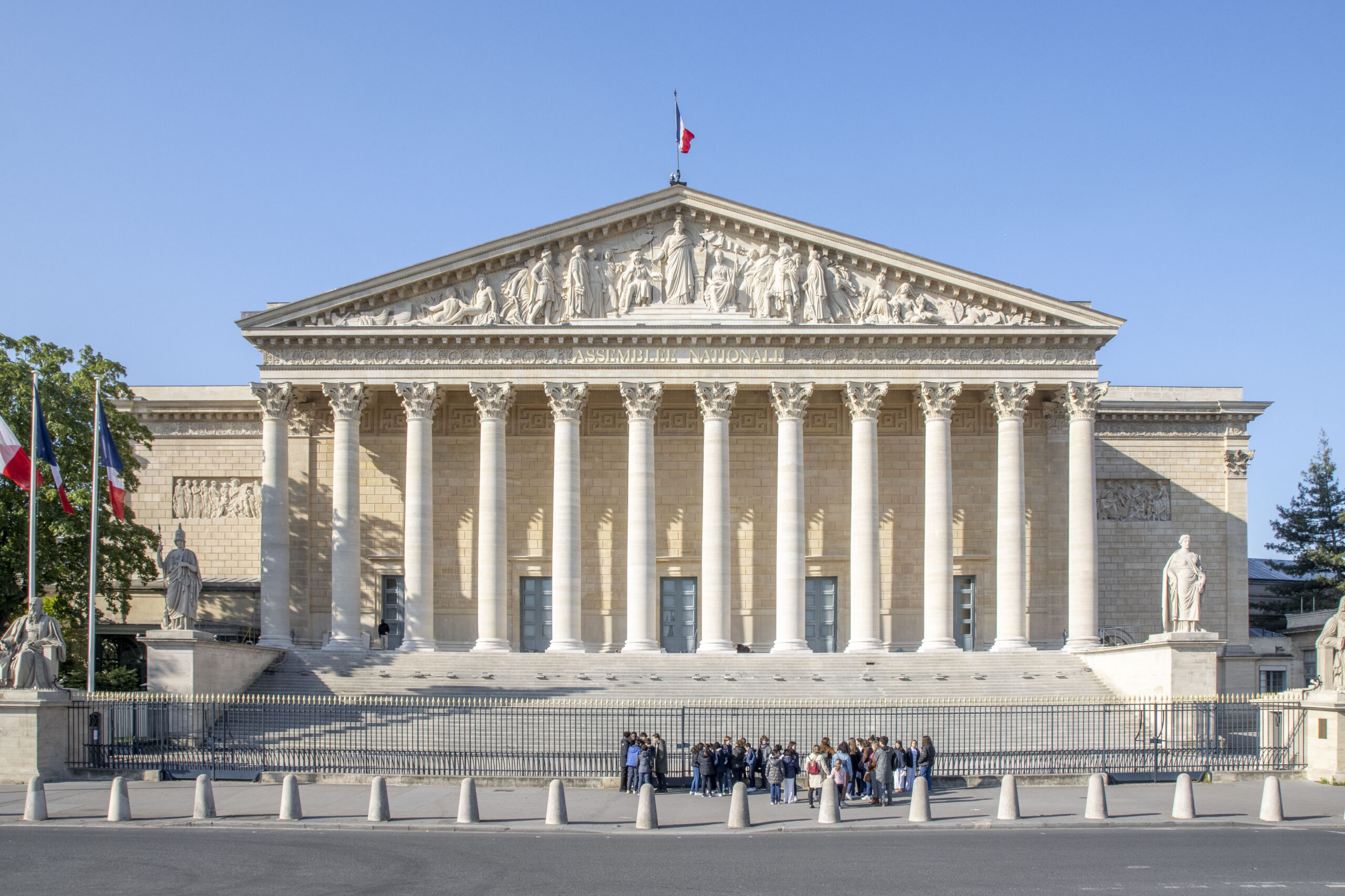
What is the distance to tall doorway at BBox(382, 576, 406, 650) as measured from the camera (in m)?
47.1

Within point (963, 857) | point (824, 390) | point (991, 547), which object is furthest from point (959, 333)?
point (963, 857)

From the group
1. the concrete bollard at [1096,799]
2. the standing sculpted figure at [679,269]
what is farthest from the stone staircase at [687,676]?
the concrete bollard at [1096,799]

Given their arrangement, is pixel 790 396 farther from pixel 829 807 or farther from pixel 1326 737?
pixel 829 807

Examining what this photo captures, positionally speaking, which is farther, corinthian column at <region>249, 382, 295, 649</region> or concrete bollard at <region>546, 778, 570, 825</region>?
corinthian column at <region>249, 382, 295, 649</region>

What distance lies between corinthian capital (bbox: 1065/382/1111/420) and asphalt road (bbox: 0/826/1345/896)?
77.1 feet

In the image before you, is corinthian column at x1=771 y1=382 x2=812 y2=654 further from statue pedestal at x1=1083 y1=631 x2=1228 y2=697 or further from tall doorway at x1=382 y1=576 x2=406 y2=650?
tall doorway at x1=382 y1=576 x2=406 y2=650

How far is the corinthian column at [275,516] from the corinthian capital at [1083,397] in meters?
24.9

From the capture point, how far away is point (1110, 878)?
17266mm

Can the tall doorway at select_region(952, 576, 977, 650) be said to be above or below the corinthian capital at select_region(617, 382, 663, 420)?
below

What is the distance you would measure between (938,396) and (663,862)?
28183 millimetres

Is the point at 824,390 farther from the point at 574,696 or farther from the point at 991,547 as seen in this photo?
the point at 574,696

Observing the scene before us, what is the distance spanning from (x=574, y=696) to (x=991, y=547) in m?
16.9

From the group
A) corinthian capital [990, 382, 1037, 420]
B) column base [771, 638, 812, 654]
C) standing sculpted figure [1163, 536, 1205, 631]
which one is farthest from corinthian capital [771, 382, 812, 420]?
standing sculpted figure [1163, 536, 1205, 631]

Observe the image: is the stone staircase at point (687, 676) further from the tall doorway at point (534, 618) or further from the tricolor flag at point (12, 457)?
the tricolor flag at point (12, 457)
